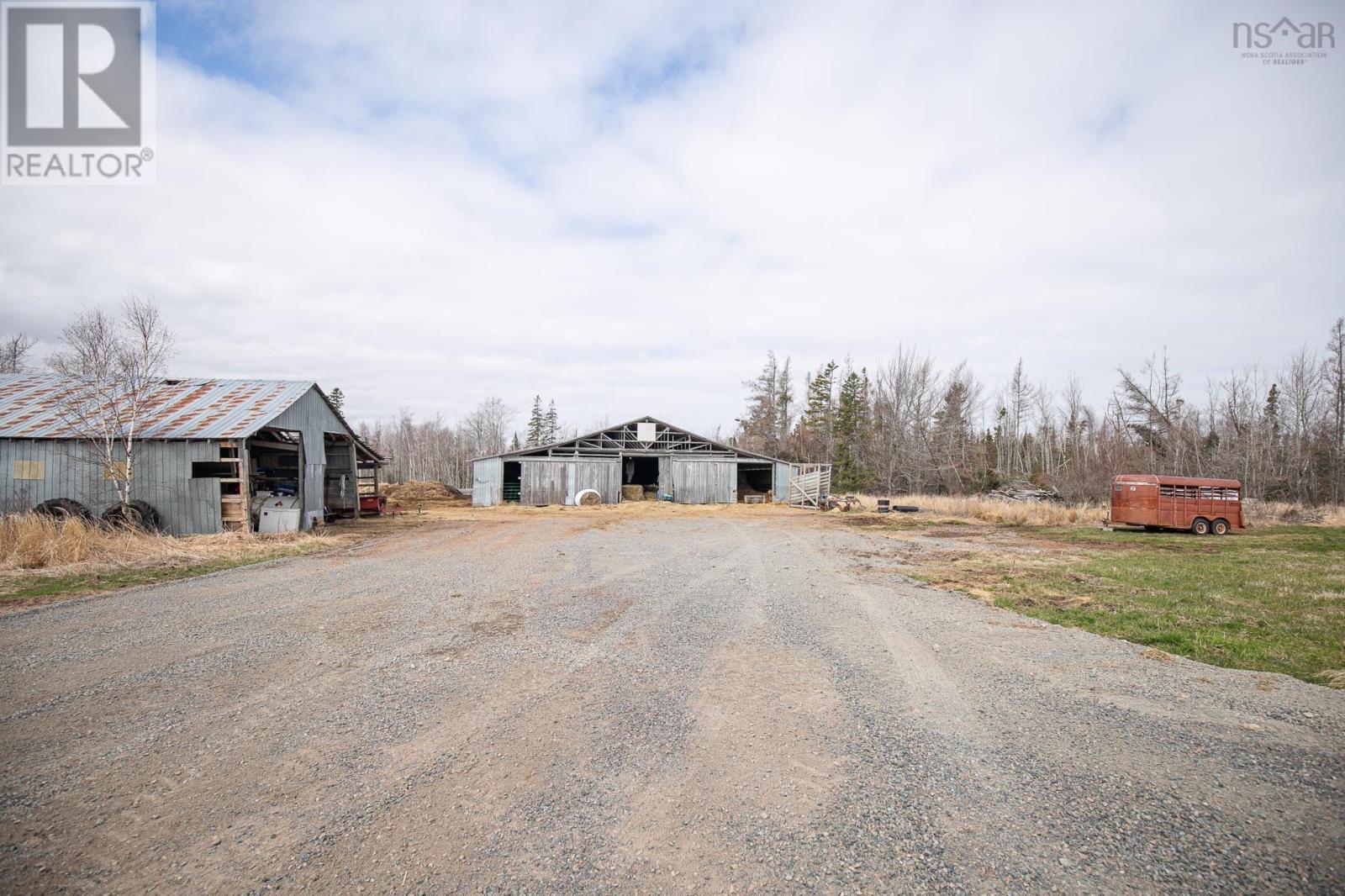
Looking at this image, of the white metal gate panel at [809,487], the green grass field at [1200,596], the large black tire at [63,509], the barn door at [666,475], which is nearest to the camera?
the green grass field at [1200,596]

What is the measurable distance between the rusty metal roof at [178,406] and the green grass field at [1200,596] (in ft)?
67.5

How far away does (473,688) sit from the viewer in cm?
540

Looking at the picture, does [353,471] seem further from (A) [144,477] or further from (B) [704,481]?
(B) [704,481]

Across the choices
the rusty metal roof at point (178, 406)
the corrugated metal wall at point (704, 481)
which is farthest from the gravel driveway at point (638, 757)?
the corrugated metal wall at point (704, 481)

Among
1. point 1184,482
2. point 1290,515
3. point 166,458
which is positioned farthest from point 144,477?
point 1290,515

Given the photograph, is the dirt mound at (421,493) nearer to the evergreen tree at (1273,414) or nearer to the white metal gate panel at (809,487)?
the white metal gate panel at (809,487)

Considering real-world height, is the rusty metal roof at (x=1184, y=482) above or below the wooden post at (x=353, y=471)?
below

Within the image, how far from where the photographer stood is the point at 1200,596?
9531 mm

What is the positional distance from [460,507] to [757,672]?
30.5m

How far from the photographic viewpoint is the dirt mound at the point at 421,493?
36.1 metres

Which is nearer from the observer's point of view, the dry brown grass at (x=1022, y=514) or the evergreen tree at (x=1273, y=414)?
the dry brown grass at (x=1022, y=514)

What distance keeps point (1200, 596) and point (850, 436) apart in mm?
42220

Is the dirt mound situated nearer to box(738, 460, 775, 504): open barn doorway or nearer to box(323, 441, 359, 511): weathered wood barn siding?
box(323, 441, 359, 511): weathered wood barn siding

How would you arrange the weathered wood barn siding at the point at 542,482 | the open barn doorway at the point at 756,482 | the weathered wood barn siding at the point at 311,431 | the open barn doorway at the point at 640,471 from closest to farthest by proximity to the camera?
the weathered wood barn siding at the point at 311,431
the weathered wood barn siding at the point at 542,482
the open barn doorway at the point at 756,482
the open barn doorway at the point at 640,471
